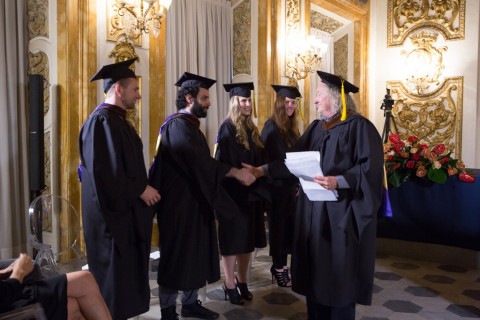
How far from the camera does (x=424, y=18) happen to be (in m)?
9.24

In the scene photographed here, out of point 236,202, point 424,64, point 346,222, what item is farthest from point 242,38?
point 346,222

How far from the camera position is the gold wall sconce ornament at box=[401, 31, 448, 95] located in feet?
29.9

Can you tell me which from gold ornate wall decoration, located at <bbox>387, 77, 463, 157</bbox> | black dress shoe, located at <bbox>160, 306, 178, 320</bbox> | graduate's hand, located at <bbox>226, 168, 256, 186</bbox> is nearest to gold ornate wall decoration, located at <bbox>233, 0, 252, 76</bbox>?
graduate's hand, located at <bbox>226, 168, 256, 186</bbox>

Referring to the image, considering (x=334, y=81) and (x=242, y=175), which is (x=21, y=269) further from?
(x=334, y=81)

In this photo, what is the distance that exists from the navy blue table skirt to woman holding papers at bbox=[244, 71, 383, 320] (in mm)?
2068

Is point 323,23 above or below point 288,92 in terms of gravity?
above

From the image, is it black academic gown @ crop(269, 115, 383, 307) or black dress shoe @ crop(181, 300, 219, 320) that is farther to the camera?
black dress shoe @ crop(181, 300, 219, 320)

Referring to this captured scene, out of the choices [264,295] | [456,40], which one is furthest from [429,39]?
[264,295]

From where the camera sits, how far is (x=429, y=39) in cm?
920

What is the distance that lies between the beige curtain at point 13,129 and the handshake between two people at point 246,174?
2.30m

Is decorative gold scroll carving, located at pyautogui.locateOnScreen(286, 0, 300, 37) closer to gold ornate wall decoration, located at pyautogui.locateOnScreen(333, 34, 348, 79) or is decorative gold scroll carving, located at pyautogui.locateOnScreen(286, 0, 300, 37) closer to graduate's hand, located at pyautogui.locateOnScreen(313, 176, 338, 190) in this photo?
gold ornate wall decoration, located at pyautogui.locateOnScreen(333, 34, 348, 79)

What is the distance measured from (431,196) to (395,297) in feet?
4.90

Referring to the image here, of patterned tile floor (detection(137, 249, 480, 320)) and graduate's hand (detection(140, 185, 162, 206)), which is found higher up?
graduate's hand (detection(140, 185, 162, 206))

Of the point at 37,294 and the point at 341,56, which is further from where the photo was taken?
the point at 341,56
